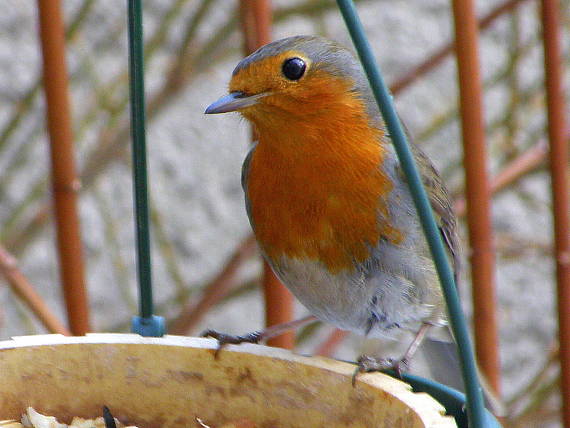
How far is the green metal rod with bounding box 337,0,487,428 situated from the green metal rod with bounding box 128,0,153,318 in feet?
1.51

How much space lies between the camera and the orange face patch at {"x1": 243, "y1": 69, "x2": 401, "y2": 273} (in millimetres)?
1974

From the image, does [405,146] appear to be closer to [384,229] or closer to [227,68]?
[384,229]

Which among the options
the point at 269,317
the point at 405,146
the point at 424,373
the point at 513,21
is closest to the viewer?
the point at 405,146

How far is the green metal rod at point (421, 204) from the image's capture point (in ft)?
4.22

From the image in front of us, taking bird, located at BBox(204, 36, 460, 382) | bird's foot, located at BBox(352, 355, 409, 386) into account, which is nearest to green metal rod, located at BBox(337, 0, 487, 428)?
bird's foot, located at BBox(352, 355, 409, 386)

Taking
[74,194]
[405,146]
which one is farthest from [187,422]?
[74,194]

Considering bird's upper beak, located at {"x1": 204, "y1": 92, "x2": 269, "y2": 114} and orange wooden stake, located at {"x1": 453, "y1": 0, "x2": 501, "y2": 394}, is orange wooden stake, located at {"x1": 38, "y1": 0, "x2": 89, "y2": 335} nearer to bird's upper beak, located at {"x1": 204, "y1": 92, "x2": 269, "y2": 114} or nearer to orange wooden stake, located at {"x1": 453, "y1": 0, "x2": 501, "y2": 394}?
bird's upper beak, located at {"x1": 204, "y1": 92, "x2": 269, "y2": 114}

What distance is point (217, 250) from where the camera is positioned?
4512 millimetres

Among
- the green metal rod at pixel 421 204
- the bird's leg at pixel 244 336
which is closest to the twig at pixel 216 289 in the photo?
the bird's leg at pixel 244 336

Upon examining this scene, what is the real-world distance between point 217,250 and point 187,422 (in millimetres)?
2820

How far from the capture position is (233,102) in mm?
1875

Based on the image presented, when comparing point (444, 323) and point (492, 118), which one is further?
point (492, 118)

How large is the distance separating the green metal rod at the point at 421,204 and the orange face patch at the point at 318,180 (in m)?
0.65

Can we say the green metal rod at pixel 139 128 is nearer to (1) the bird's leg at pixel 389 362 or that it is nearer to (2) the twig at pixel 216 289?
(1) the bird's leg at pixel 389 362
